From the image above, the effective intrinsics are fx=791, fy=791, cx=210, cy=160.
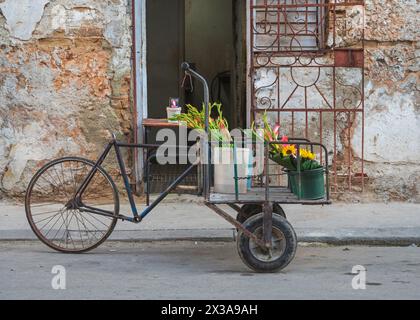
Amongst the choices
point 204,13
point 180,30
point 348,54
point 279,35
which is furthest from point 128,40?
point 204,13

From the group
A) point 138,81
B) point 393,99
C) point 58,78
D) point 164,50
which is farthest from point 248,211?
point 164,50

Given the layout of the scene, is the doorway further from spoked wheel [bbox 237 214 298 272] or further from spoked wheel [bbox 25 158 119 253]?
spoked wheel [bbox 237 214 298 272]

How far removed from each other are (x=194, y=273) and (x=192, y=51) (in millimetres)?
7845

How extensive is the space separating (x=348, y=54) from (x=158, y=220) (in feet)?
9.25

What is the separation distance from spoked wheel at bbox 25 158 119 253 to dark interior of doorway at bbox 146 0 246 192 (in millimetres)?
2378

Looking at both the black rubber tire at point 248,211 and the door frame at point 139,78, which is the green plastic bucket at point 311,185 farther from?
the door frame at point 139,78

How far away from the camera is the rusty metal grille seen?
8695 mm

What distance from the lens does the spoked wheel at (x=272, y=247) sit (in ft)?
18.9

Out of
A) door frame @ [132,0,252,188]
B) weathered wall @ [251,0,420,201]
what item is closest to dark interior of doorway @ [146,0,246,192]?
door frame @ [132,0,252,188]

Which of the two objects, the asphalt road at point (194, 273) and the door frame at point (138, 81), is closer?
the asphalt road at point (194, 273)

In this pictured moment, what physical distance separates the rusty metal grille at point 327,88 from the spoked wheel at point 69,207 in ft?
6.93

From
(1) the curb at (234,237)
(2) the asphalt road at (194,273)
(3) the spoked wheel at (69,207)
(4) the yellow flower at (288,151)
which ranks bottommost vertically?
(2) the asphalt road at (194,273)

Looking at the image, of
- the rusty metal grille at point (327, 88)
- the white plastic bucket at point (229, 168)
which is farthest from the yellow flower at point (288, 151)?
the rusty metal grille at point (327, 88)

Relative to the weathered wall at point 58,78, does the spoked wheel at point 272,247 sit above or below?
below
